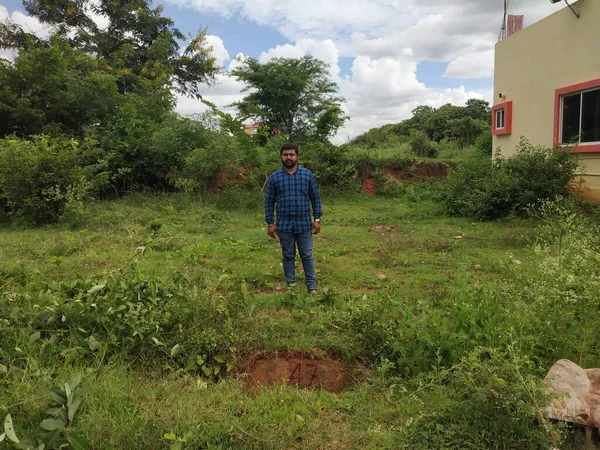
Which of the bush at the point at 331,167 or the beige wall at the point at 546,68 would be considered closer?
the beige wall at the point at 546,68

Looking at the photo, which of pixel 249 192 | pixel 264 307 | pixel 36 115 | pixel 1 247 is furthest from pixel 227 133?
pixel 264 307

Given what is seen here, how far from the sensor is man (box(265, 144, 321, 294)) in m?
4.68

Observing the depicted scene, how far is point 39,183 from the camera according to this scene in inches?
364

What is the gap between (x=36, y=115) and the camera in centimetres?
1237

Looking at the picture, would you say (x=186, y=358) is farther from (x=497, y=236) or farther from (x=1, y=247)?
(x=497, y=236)

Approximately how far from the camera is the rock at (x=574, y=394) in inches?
83.2

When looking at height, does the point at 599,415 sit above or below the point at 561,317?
below

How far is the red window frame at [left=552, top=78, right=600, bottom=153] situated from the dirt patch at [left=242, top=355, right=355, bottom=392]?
804 centimetres

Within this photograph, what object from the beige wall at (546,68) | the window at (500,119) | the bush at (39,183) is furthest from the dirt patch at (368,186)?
the bush at (39,183)

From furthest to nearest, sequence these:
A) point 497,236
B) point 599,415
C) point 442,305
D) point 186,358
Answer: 1. point 497,236
2. point 442,305
3. point 186,358
4. point 599,415

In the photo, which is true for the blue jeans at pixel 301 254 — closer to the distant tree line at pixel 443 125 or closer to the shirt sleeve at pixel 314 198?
the shirt sleeve at pixel 314 198

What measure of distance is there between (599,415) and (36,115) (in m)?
14.3

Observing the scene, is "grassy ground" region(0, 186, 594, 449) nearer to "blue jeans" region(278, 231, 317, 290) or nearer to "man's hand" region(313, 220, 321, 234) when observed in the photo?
"blue jeans" region(278, 231, 317, 290)

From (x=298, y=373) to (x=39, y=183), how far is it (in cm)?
859
